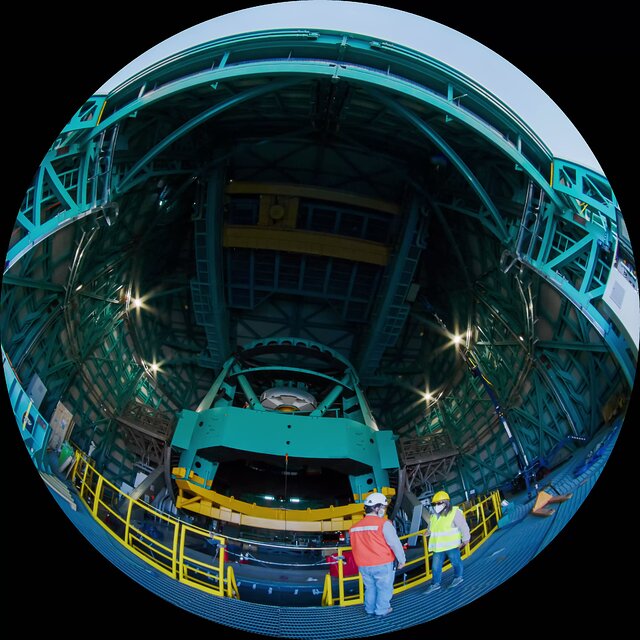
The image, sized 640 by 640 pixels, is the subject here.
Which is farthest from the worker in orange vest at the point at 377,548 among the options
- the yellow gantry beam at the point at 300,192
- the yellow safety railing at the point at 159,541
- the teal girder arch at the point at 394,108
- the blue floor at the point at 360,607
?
the yellow gantry beam at the point at 300,192

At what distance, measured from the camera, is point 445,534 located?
4941 millimetres

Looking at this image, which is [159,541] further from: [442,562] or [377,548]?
[442,562]

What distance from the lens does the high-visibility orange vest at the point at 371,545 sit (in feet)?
14.4

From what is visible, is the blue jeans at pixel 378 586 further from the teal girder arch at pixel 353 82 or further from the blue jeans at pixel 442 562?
the teal girder arch at pixel 353 82

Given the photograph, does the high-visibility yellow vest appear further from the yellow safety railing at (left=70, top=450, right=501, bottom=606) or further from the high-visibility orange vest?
the high-visibility orange vest

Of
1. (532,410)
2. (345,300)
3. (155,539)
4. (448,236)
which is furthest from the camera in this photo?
(345,300)

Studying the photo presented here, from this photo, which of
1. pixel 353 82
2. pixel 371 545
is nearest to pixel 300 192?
pixel 353 82

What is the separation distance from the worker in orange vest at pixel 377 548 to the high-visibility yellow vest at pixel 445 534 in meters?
0.57

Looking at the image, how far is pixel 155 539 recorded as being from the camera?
6.11 meters

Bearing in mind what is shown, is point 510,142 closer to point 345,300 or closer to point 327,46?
point 327,46

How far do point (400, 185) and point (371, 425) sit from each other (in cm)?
527

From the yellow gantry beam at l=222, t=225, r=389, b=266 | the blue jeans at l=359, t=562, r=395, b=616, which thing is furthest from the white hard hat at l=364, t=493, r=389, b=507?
the yellow gantry beam at l=222, t=225, r=389, b=266

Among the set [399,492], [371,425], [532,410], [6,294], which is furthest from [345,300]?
[6,294]

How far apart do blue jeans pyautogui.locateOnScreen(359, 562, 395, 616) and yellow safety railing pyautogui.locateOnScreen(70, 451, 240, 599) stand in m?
1.42
